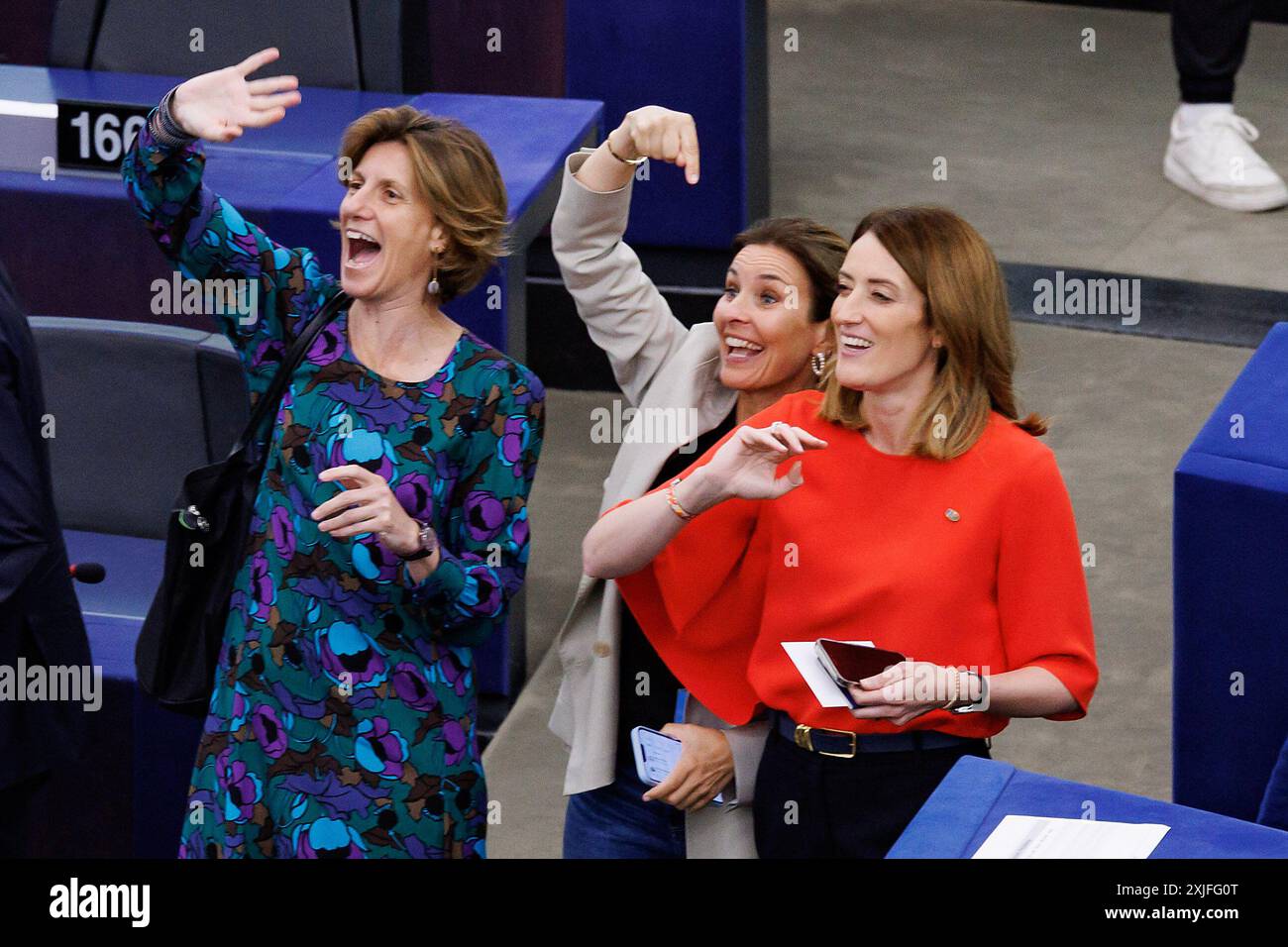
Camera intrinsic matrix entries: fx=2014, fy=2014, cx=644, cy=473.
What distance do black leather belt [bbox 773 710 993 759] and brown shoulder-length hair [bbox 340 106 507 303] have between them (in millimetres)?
801

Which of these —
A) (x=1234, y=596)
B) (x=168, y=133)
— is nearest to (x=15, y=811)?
(x=168, y=133)

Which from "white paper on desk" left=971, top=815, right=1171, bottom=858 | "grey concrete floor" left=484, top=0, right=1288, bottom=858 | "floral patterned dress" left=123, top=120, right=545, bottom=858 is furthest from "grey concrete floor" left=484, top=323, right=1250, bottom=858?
"white paper on desk" left=971, top=815, right=1171, bottom=858

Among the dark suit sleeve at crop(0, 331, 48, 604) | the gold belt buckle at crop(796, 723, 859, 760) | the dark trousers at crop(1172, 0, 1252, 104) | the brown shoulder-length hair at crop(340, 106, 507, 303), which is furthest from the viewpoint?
the dark trousers at crop(1172, 0, 1252, 104)

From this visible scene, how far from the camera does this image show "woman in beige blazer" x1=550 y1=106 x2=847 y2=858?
9.05 ft

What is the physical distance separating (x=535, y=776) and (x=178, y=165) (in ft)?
6.48

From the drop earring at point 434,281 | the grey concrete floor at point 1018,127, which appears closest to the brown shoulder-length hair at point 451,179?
the drop earring at point 434,281

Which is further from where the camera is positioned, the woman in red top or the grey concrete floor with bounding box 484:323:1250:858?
the grey concrete floor with bounding box 484:323:1250:858

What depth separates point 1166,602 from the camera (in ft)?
16.5

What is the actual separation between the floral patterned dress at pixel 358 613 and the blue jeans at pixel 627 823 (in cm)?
21

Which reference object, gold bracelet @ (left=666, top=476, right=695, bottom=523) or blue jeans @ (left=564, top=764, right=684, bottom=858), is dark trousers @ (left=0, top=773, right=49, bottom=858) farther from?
gold bracelet @ (left=666, top=476, right=695, bottom=523)

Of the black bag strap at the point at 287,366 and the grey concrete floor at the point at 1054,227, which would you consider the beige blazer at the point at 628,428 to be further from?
the grey concrete floor at the point at 1054,227

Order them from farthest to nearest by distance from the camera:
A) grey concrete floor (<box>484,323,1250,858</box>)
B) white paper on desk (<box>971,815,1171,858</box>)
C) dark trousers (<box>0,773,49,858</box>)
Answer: grey concrete floor (<box>484,323,1250,858</box>), dark trousers (<box>0,773,49,858</box>), white paper on desk (<box>971,815,1171,858</box>)

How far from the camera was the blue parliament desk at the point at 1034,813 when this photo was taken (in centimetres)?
225
